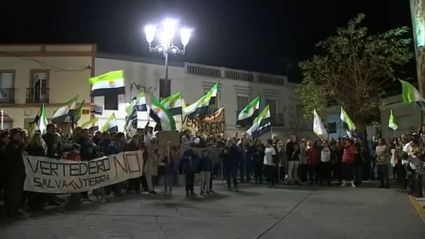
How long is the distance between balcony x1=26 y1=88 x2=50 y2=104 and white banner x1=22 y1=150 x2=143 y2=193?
62.4ft

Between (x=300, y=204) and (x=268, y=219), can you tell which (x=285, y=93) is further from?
(x=268, y=219)

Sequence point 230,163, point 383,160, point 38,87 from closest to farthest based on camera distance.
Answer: point 230,163
point 383,160
point 38,87

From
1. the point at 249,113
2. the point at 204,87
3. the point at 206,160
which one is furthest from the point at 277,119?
the point at 206,160

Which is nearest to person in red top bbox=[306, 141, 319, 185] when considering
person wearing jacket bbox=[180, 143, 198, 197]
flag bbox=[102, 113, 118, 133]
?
person wearing jacket bbox=[180, 143, 198, 197]

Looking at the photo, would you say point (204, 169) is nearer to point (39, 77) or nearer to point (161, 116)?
point (161, 116)

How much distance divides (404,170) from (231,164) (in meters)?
5.66

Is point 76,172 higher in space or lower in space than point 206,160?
lower

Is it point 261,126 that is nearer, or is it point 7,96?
point 261,126

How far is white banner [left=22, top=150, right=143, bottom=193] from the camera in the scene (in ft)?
36.5

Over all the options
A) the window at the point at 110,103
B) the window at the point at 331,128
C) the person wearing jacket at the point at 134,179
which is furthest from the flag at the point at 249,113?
the window at the point at 110,103

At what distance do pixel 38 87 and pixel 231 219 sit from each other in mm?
24493

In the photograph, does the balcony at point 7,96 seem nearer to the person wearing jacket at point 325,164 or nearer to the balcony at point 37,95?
the balcony at point 37,95

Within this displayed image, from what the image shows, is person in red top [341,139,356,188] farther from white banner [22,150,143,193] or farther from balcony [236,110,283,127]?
balcony [236,110,283,127]

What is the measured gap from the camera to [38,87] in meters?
31.2
